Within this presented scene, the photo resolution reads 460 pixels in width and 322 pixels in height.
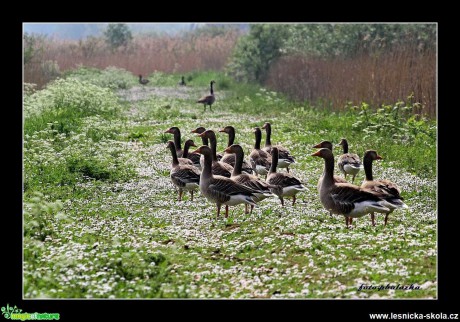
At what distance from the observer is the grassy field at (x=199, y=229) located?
9.77m

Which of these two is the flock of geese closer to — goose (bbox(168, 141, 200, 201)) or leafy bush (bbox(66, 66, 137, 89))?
goose (bbox(168, 141, 200, 201))

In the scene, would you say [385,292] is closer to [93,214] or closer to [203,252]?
[203,252]

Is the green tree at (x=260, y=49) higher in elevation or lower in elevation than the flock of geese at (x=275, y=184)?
higher

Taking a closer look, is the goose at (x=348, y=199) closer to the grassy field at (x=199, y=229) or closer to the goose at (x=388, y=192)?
the goose at (x=388, y=192)

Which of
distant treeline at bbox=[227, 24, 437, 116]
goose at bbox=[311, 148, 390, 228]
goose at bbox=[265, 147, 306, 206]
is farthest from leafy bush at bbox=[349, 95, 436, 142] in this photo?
goose at bbox=[311, 148, 390, 228]

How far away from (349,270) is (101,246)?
468 cm

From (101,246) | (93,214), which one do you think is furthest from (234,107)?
(101,246)

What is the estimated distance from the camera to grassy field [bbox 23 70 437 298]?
9.77 metres

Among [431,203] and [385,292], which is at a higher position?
[431,203]

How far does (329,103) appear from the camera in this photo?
30.2 metres

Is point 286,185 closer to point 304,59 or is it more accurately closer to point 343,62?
point 343,62

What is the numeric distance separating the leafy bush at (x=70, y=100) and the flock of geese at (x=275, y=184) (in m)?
10.9

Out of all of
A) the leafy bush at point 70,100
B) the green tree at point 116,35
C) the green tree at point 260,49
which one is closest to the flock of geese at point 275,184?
the leafy bush at point 70,100

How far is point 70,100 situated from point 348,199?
60.2ft
